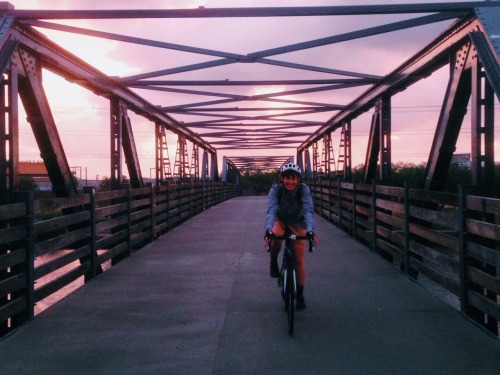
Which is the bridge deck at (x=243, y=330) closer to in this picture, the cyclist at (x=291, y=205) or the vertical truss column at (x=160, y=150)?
the cyclist at (x=291, y=205)

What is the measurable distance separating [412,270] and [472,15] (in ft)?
10.6

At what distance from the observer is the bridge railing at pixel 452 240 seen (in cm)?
491

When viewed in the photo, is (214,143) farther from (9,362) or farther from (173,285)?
(9,362)

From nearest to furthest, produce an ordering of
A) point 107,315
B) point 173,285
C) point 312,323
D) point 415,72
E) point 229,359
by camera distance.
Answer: point 229,359
point 312,323
point 107,315
point 173,285
point 415,72

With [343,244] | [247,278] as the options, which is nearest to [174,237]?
[343,244]

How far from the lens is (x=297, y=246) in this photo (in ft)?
18.0

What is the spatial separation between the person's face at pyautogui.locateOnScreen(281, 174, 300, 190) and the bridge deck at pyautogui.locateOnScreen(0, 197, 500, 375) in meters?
A: 1.24

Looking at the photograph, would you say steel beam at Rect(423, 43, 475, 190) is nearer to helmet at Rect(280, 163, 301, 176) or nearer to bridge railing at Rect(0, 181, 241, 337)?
helmet at Rect(280, 163, 301, 176)

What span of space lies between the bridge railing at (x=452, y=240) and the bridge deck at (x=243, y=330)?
24 cm

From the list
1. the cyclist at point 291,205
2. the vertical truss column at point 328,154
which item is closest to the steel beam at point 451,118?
the cyclist at point 291,205

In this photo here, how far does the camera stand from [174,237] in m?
13.0

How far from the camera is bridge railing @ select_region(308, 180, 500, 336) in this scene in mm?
4910

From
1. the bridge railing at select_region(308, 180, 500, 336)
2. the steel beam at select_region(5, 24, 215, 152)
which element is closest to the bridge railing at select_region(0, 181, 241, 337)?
the steel beam at select_region(5, 24, 215, 152)

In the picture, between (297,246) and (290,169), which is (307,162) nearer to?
(290,169)
